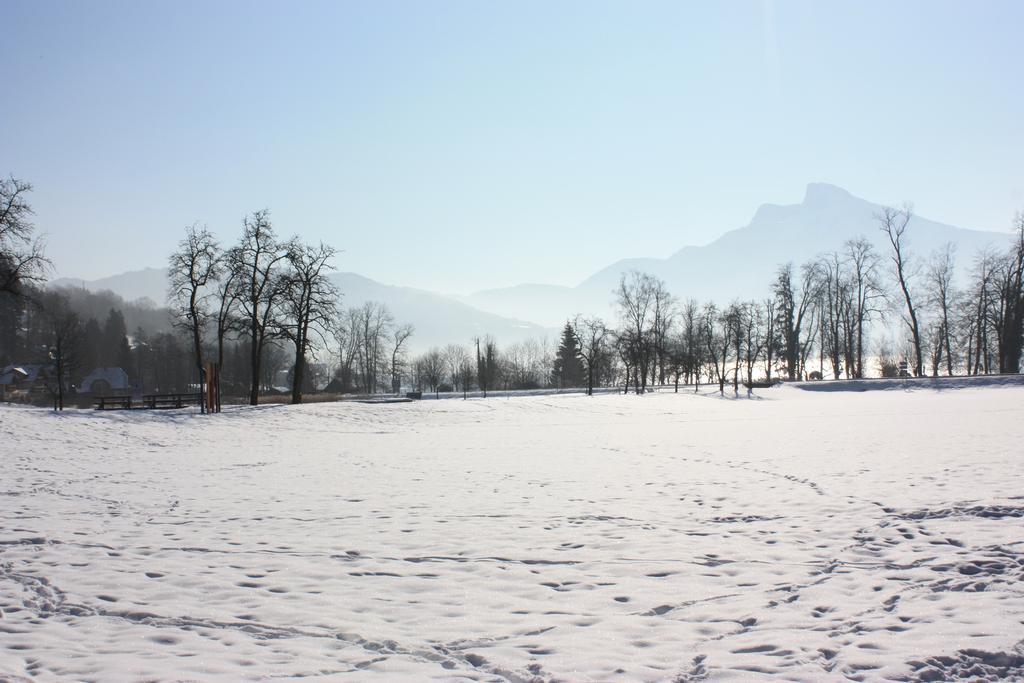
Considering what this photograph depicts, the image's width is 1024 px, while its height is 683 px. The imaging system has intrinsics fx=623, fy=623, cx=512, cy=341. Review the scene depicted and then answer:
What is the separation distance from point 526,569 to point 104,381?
360 feet

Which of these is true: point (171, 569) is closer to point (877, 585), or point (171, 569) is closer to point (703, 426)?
point (877, 585)

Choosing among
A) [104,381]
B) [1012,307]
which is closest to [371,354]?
[104,381]

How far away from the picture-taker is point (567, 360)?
327ft

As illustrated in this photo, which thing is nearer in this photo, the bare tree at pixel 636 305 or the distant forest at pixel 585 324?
the distant forest at pixel 585 324

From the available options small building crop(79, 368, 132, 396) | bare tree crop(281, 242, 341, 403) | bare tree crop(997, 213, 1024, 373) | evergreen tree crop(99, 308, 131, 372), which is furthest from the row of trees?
evergreen tree crop(99, 308, 131, 372)

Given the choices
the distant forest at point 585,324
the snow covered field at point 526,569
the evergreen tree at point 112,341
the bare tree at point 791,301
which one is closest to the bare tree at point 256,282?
the distant forest at point 585,324

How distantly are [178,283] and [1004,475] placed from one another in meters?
42.0

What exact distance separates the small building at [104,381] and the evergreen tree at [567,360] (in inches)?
2550

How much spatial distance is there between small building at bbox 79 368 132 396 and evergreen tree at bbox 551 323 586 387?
6476cm

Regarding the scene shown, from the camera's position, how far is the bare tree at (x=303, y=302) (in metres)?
41.6

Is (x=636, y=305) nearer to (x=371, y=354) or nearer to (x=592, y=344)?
(x=592, y=344)

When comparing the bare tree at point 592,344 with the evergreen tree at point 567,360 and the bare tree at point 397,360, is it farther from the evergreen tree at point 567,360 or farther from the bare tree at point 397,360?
the bare tree at point 397,360

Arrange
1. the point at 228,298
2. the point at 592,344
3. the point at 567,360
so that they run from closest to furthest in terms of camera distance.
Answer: the point at 228,298 → the point at 592,344 → the point at 567,360

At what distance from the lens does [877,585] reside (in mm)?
5867
